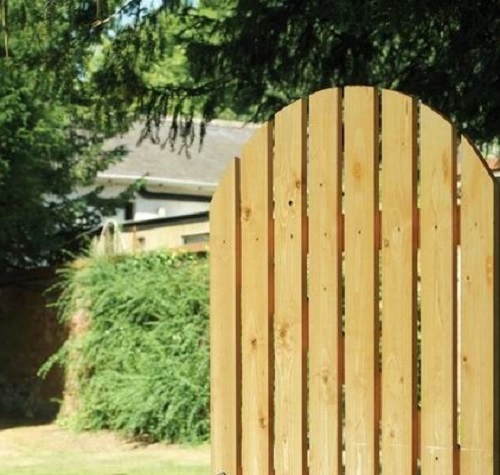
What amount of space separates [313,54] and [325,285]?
17.2ft

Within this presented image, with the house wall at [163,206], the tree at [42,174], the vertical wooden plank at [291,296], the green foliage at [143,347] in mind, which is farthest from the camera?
the house wall at [163,206]

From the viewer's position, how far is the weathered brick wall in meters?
18.4

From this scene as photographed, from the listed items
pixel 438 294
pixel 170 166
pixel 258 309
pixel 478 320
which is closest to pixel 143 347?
pixel 258 309

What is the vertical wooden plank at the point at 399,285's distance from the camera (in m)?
4.41

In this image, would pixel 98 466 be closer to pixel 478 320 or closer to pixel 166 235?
pixel 166 235

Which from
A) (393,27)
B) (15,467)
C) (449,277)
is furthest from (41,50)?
(449,277)

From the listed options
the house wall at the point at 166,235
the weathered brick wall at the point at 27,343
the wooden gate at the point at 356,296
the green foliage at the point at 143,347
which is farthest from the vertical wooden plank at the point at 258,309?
the house wall at the point at 166,235

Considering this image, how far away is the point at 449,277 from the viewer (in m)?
4.30

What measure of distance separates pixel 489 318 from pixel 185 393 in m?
10.8

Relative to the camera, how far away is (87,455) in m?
14.3

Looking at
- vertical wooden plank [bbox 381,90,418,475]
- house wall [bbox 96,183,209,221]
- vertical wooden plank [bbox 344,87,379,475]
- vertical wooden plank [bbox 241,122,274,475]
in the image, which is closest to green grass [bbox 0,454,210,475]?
vertical wooden plank [bbox 241,122,274,475]

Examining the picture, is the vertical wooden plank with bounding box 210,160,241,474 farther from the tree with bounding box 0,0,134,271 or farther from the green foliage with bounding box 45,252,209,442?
the green foliage with bounding box 45,252,209,442

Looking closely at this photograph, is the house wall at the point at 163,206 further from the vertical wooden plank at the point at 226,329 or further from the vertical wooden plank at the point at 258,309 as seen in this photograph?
the vertical wooden plank at the point at 258,309

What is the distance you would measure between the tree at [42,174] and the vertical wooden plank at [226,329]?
7.34m
